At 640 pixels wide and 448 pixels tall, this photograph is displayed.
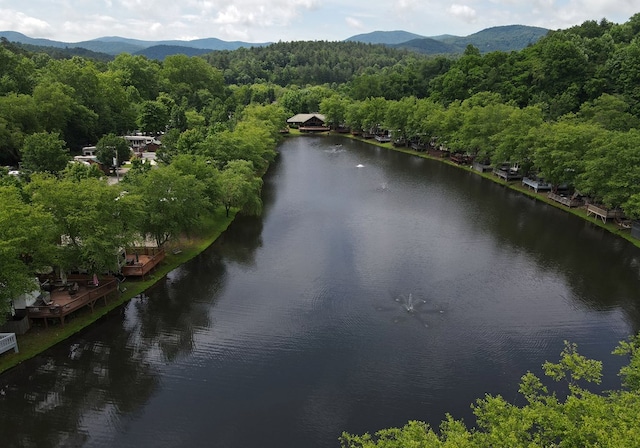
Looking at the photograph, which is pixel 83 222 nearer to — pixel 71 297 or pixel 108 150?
pixel 71 297

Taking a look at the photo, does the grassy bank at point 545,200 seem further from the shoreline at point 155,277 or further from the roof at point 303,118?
the roof at point 303,118

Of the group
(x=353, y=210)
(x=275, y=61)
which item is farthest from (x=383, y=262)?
(x=275, y=61)

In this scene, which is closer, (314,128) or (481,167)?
(481,167)

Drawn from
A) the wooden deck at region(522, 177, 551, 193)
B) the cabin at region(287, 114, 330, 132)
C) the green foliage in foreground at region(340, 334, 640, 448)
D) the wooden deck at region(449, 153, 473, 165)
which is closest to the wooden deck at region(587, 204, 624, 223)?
the wooden deck at region(522, 177, 551, 193)

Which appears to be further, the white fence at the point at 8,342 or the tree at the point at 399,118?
the tree at the point at 399,118

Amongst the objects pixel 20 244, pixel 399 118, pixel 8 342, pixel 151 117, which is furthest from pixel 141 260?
pixel 399 118

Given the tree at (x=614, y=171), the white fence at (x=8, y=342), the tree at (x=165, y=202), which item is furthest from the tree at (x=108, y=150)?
the tree at (x=614, y=171)

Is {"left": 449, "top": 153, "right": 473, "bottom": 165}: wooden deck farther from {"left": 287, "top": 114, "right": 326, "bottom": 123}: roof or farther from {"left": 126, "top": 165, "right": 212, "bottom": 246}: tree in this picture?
{"left": 126, "top": 165, "right": 212, "bottom": 246}: tree
